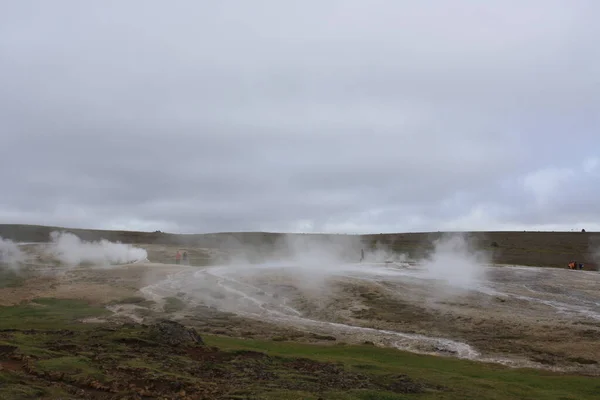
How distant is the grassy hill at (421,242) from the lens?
7338 centimetres

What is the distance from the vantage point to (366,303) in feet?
107

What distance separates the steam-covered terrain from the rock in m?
3.90

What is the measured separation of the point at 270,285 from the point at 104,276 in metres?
16.5

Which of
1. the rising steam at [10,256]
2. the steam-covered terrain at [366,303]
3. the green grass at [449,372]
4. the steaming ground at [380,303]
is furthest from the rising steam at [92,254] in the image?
the green grass at [449,372]

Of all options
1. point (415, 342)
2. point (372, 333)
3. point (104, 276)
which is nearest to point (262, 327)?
point (372, 333)

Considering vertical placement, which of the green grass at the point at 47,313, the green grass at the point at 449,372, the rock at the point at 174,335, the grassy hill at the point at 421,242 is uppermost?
the grassy hill at the point at 421,242

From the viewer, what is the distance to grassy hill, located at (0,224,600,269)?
73375 millimetres

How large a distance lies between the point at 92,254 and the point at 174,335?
47.8 metres

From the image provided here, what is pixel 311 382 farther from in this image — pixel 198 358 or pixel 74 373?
pixel 74 373

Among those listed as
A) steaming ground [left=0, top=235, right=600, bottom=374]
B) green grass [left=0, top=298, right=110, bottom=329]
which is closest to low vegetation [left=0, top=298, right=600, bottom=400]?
green grass [left=0, top=298, right=110, bottom=329]

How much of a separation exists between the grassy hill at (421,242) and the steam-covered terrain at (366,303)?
85.0 ft

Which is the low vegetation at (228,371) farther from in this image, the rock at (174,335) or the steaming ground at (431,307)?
the steaming ground at (431,307)

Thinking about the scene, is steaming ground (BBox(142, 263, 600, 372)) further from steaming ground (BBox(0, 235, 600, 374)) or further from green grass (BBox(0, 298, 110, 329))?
green grass (BBox(0, 298, 110, 329))

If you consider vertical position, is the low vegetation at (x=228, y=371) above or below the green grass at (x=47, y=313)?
above
